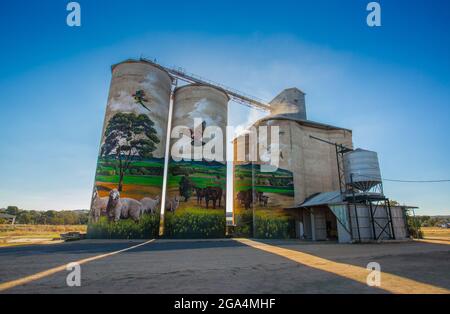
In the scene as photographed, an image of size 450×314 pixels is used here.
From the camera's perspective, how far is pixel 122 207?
27.4 metres

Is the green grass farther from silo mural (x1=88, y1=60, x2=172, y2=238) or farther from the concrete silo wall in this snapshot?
the concrete silo wall

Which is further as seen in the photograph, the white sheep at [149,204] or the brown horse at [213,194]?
the brown horse at [213,194]

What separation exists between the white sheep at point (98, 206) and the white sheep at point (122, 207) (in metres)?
0.51

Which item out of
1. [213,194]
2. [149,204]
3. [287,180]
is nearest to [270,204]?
[287,180]

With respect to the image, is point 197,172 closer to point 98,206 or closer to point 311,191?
point 98,206

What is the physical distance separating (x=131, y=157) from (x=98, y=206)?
6858 mm

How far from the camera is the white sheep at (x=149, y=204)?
92.9 ft

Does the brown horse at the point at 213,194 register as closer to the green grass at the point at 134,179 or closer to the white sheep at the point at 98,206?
the green grass at the point at 134,179

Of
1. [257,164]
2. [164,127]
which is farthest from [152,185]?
[257,164]

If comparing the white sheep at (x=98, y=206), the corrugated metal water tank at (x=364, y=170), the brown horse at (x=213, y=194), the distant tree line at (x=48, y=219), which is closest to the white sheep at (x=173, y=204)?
the brown horse at (x=213, y=194)

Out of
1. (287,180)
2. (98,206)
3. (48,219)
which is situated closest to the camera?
(98,206)

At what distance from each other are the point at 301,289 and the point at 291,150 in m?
31.6

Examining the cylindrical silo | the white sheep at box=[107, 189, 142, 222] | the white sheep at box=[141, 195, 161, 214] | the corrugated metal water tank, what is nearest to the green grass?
the white sheep at box=[107, 189, 142, 222]
